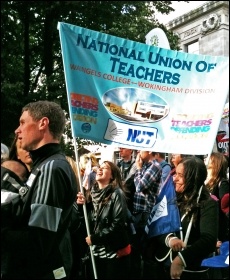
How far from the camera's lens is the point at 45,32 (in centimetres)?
1587

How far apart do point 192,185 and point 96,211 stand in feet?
4.38

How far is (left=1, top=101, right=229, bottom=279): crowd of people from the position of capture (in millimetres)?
2094

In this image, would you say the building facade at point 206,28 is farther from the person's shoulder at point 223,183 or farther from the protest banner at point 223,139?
the person's shoulder at point 223,183

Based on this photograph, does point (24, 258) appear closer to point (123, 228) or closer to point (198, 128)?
point (123, 228)

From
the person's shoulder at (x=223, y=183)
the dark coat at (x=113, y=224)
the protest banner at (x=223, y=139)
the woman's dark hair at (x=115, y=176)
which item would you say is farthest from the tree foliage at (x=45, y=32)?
the dark coat at (x=113, y=224)

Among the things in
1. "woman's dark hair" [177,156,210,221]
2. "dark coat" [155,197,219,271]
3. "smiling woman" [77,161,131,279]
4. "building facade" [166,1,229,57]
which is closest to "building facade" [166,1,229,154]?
"building facade" [166,1,229,57]

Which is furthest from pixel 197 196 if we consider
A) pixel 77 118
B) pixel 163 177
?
pixel 77 118

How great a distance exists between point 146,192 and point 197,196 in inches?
38.4

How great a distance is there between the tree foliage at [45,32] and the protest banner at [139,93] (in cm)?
878

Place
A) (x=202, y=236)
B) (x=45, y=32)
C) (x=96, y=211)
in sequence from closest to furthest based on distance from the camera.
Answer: (x=202, y=236)
(x=96, y=211)
(x=45, y=32)

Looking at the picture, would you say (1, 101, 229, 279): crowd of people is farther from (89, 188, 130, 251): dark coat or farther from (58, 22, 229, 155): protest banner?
(58, 22, 229, 155): protest banner

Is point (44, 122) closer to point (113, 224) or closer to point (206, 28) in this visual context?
point (113, 224)

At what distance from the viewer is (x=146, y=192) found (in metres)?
4.38

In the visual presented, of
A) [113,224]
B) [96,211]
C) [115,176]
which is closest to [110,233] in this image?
[113,224]
